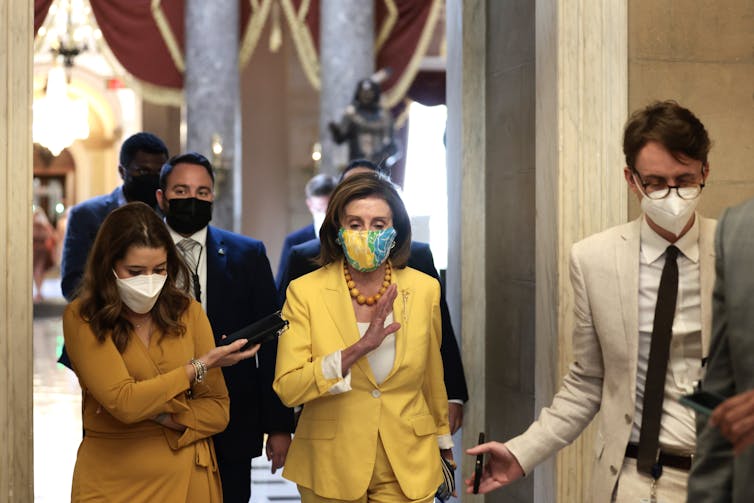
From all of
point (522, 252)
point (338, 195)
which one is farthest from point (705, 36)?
point (338, 195)

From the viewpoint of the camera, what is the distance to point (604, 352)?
3.08m

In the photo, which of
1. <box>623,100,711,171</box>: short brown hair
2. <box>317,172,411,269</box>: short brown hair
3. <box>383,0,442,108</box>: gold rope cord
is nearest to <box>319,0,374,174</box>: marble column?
<box>383,0,442,108</box>: gold rope cord

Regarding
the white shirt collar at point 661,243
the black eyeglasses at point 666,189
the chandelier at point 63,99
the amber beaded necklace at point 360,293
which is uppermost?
the chandelier at point 63,99

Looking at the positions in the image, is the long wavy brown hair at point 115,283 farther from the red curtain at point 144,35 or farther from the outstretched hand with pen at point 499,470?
the red curtain at point 144,35

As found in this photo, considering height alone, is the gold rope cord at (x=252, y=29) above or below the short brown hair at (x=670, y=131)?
above

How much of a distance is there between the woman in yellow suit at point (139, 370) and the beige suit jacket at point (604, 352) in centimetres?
96

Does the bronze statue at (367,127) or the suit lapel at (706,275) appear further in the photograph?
the bronze statue at (367,127)

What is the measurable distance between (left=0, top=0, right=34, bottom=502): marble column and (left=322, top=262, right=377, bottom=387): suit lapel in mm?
1027

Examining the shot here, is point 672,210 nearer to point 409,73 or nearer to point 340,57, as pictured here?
point 409,73

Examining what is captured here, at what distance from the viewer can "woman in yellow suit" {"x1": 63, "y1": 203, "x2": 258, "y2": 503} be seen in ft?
11.8

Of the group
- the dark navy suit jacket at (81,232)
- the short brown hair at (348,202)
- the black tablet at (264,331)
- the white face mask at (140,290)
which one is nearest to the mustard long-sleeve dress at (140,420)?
the white face mask at (140,290)

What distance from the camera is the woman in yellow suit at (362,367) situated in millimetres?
3584

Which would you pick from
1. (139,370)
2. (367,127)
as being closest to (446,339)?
(139,370)

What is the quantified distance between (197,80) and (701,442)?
1201 centimetres
